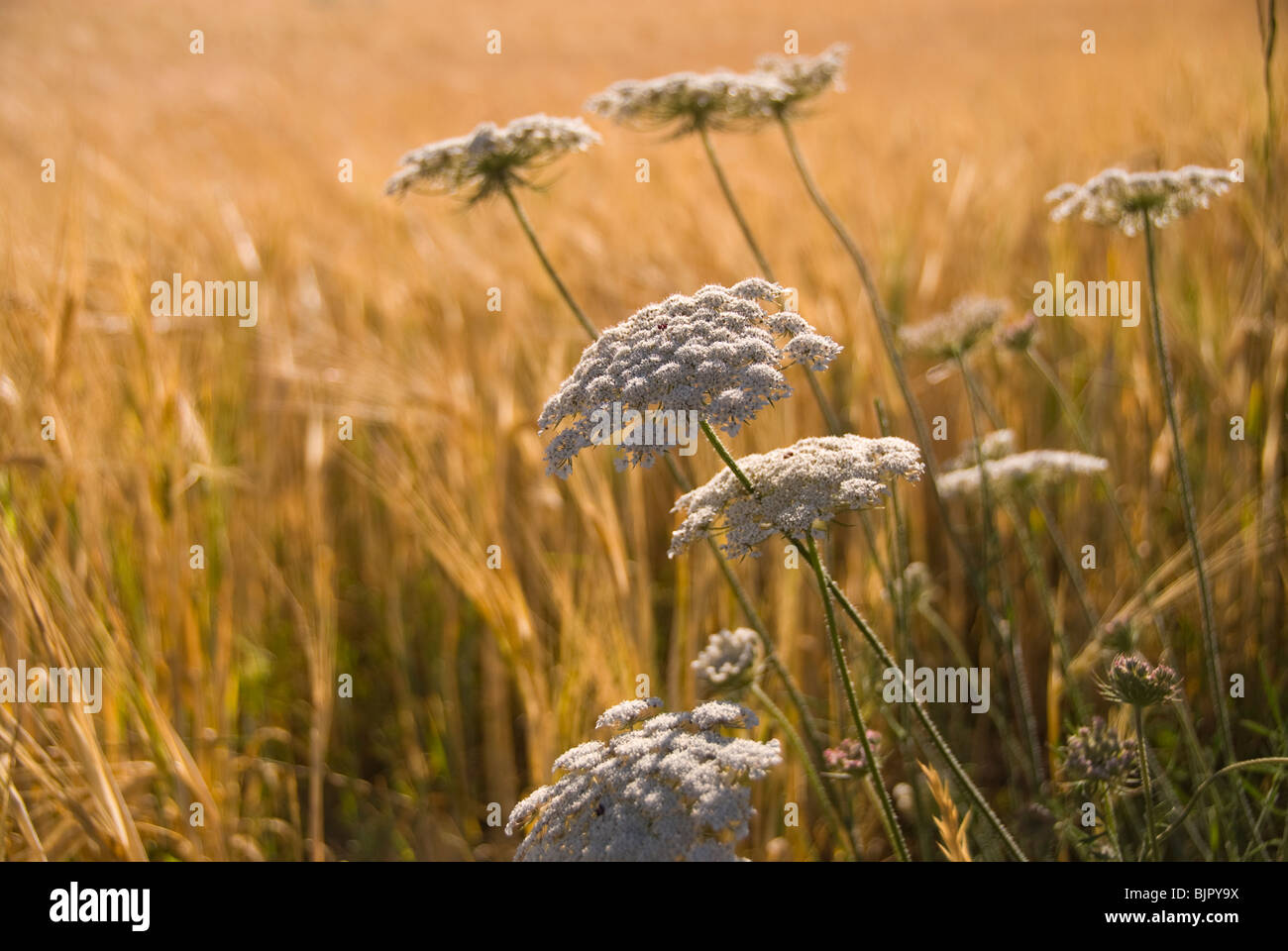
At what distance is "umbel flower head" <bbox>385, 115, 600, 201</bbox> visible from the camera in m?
1.23

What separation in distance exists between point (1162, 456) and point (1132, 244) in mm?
1345

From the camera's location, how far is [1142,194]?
1283 mm

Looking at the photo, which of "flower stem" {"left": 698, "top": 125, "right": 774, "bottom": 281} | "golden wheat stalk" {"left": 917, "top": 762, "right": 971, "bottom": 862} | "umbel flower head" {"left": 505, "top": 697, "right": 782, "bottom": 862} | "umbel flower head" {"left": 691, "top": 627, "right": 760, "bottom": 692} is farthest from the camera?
"flower stem" {"left": 698, "top": 125, "right": 774, "bottom": 281}

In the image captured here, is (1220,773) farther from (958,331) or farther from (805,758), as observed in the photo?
(958,331)

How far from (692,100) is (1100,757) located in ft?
3.52

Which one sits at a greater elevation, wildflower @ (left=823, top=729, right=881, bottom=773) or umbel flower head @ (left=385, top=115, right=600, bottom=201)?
umbel flower head @ (left=385, top=115, right=600, bottom=201)

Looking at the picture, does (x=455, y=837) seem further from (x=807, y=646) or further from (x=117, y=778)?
(x=807, y=646)

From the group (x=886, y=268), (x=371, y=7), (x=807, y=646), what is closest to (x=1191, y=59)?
(x=886, y=268)

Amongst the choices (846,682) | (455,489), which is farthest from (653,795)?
(455,489)

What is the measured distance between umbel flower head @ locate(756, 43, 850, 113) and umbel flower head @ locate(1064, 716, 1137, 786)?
106cm

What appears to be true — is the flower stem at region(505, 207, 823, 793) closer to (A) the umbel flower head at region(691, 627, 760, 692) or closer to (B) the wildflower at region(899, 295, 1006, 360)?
(A) the umbel flower head at region(691, 627, 760, 692)

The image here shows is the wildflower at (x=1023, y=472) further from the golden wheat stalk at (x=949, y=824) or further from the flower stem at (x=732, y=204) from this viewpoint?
the golden wheat stalk at (x=949, y=824)

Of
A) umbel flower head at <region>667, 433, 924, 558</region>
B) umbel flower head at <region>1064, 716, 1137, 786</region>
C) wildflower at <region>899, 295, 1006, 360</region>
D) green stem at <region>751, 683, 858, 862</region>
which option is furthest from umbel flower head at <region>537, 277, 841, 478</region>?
wildflower at <region>899, 295, 1006, 360</region>

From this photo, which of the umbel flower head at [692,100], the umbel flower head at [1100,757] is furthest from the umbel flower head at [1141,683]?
the umbel flower head at [692,100]
